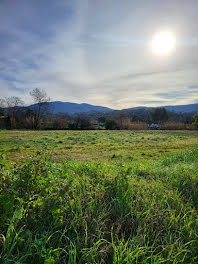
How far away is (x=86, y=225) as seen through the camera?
6.31 ft

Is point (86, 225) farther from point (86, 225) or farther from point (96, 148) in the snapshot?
point (96, 148)

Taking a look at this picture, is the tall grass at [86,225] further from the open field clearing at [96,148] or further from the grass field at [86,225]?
the open field clearing at [96,148]

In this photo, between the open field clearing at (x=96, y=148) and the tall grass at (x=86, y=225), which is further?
the open field clearing at (x=96, y=148)

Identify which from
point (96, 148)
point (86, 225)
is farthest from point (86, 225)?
point (96, 148)

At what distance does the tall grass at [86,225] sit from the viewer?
1.65m

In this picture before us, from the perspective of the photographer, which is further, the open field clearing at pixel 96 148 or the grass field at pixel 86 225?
the open field clearing at pixel 96 148

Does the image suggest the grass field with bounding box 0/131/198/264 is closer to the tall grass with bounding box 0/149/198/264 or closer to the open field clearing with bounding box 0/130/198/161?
the tall grass with bounding box 0/149/198/264

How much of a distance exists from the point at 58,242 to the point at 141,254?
1050 millimetres

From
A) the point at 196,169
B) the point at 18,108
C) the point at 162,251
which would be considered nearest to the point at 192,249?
the point at 162,251

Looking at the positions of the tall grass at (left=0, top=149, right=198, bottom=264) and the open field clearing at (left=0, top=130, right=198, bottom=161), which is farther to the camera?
the open field clearing at (left=0, top=130, right=198, bottom=161)

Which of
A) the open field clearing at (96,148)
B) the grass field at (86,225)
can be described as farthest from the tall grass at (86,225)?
the open field clearing at (96,148)

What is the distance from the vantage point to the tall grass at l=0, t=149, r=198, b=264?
165 centimetres

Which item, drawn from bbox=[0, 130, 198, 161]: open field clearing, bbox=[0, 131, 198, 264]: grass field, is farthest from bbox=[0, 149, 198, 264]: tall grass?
bbox=[0, 130, 198, 161]: open field clearing

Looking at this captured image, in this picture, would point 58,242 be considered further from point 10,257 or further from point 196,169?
point 196,169
